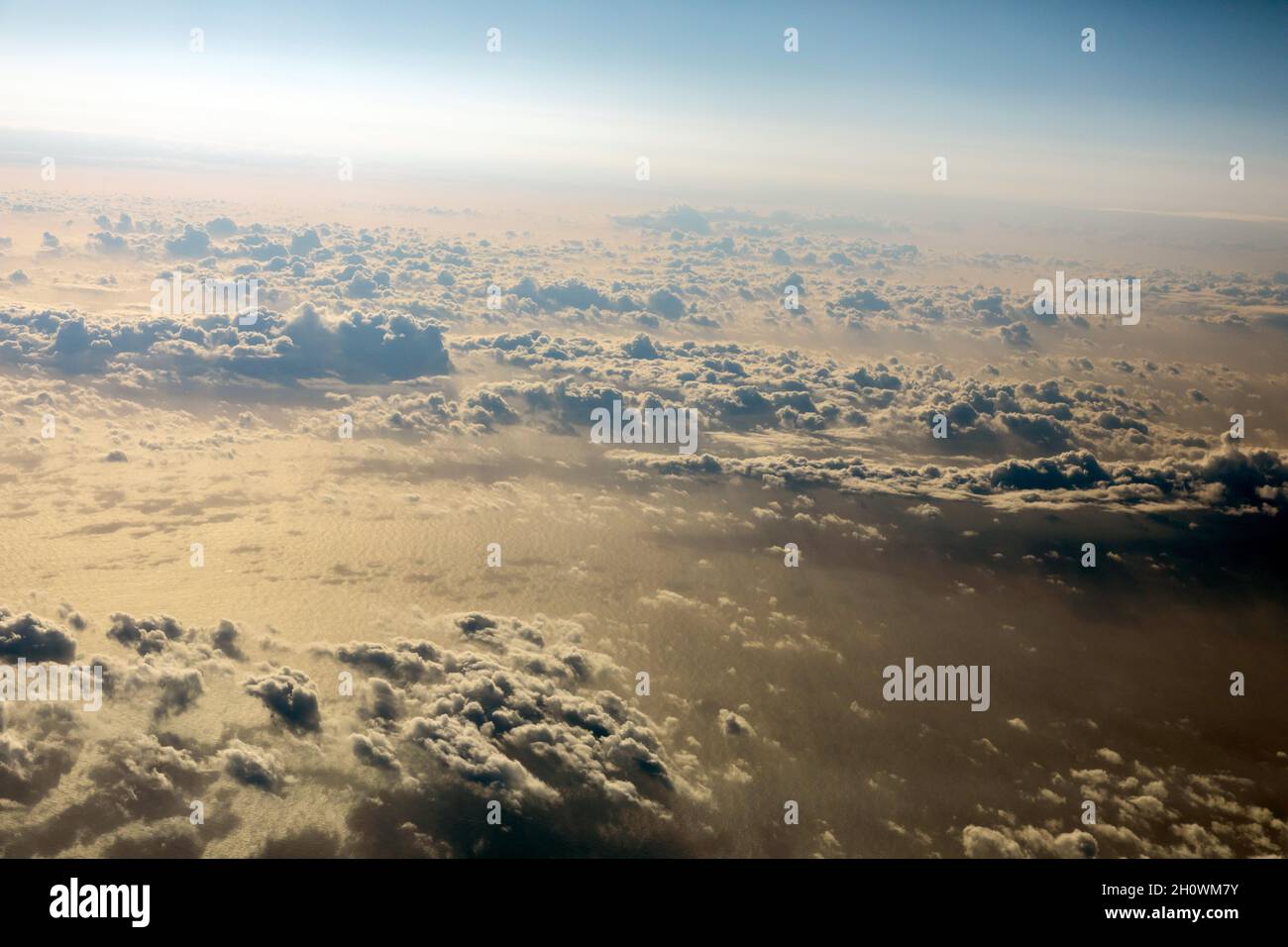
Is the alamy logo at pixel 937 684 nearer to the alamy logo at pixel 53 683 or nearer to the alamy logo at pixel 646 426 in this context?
the alamy logo at pixel 53 683

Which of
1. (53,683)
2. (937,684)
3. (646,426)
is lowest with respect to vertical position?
(937,684)

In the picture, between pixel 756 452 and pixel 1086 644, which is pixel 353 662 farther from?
pixel 756 452

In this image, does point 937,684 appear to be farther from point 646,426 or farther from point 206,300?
point 206,300

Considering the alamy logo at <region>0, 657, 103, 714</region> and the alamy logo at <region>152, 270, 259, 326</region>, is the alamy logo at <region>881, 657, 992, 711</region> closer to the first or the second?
the alamy logo at <region>0, 657, 103, 714</region>

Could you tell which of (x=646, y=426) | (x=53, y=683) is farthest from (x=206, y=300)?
(x=53, y=683)

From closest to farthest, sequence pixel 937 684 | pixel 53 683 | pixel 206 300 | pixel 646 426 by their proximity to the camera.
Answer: pixel 53 683 → pixel 937 684 → pixel 646 426 → pixel 206 300

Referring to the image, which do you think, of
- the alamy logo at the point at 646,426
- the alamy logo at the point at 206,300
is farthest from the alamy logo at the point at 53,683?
the alamy logo at the point at 206,300
